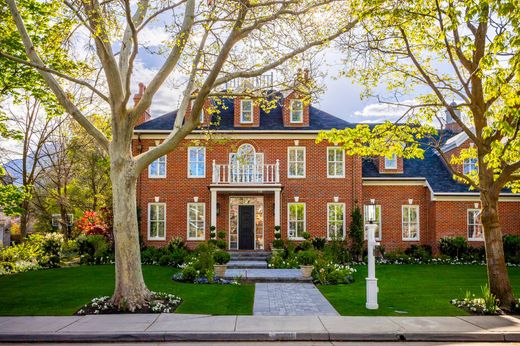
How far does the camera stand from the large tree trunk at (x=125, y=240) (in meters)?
10.2

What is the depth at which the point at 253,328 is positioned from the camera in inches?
334

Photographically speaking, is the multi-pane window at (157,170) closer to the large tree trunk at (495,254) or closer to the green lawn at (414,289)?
the green lawn at (414,289)

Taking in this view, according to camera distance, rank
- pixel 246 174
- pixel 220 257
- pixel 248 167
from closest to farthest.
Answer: pixel 220 257 → pixel 246 174 → pixel 248 167

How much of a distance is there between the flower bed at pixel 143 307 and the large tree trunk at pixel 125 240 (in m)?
0.15

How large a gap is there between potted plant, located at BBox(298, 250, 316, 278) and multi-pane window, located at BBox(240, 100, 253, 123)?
925 centimetres

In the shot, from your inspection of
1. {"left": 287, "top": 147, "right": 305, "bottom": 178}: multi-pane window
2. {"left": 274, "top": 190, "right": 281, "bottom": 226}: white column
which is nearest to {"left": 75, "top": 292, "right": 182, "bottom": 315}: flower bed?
{"left": 274, "top": 190, "right": 281, "bottom": 226}: white column

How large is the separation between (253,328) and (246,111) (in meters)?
15.4

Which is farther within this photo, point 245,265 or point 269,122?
point 269,122

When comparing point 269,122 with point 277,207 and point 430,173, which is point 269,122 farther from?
point 430,173

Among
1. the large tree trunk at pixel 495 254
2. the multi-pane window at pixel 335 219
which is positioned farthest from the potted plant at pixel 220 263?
the large tree trunk at pixel 495 254

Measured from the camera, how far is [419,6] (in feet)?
33.9

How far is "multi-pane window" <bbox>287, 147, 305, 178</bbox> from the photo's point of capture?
72.6 ft

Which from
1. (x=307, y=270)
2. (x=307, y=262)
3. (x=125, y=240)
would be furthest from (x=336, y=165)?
(x=125, y=240)

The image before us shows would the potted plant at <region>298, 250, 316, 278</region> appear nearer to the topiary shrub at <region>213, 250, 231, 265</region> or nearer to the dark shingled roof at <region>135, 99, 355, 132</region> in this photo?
the topiary shrub at <region>213, 250, 231, 265</region>
